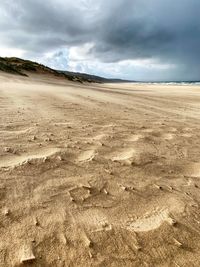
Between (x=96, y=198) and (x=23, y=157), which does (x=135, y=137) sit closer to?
(x=23, y=157)

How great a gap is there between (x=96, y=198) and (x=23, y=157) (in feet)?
3.44

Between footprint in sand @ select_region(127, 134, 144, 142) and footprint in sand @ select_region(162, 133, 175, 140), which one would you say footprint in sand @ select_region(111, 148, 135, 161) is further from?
footprint in sand @ select_region(162, 133, 175, 140)

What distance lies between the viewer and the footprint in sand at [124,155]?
12.0ft

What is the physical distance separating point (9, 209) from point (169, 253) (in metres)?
1.19

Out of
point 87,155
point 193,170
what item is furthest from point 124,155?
point 193,170

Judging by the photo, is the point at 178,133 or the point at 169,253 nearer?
the point at 169,253

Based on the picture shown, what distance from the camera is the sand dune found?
2119 mm

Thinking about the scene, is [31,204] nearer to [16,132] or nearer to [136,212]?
[136,212]

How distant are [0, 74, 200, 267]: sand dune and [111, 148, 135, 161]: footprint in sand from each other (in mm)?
12

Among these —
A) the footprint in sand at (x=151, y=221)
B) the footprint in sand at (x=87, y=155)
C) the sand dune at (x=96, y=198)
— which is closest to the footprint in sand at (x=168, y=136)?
the sand dune at (x=96, y=198)

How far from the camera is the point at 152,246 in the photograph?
2.22 metres

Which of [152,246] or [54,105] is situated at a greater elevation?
[152,246]

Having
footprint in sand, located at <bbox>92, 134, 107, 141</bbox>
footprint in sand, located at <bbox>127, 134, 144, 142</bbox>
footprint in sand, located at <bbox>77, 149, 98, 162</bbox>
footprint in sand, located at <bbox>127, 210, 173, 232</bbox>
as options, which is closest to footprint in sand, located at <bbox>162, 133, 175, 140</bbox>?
footprint in sand, located at <bbox>127, 134, 144, 142</bbox>

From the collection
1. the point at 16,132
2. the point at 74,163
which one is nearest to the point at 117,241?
the point at 74,163
